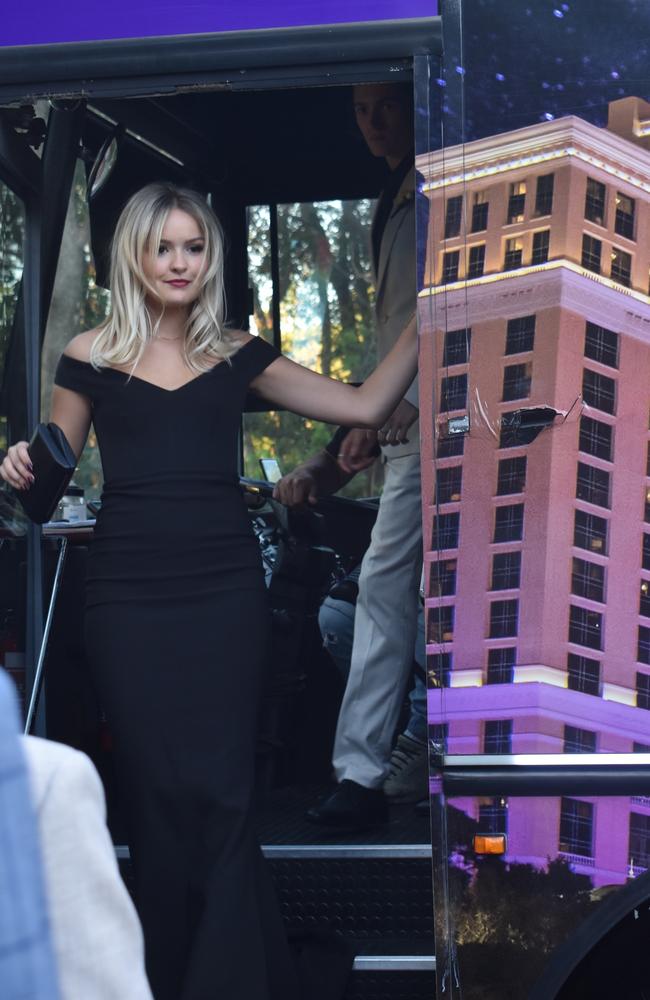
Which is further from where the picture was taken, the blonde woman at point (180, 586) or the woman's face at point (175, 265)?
the woman's face at point (175, 265)

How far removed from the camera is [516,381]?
94.7 inches

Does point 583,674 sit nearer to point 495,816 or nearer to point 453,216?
point 495,816

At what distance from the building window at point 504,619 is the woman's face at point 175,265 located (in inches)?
37.1

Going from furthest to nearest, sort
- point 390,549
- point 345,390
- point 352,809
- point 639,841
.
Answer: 1. point 390,549
2. point 352,809
3. point 345,390
4. point 639,841

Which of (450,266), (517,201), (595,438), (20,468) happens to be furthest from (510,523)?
(20,468)

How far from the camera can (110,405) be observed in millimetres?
2664

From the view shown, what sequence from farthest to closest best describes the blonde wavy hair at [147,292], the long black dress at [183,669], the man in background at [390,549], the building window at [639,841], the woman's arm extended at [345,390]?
the man in background at [390,549]
the woman's arm extended at [345,390]
the blonde wavy hair at [147,292]
the long black dress at [183,669]
the building window at [639,841]

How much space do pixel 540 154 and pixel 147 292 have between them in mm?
880

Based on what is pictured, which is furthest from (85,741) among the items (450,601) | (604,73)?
(604,73)

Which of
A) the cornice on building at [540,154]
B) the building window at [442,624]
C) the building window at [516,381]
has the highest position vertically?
the cornice on building at [540,154]

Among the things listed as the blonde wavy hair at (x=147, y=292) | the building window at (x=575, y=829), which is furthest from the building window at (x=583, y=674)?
the blonde wavy hair at (x=147, y=292)

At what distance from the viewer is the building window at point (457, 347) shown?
243 centimetres

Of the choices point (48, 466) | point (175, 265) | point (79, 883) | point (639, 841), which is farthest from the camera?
point (175, 265)

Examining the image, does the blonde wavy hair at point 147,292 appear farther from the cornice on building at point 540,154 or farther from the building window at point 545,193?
the building window at point 545,193
